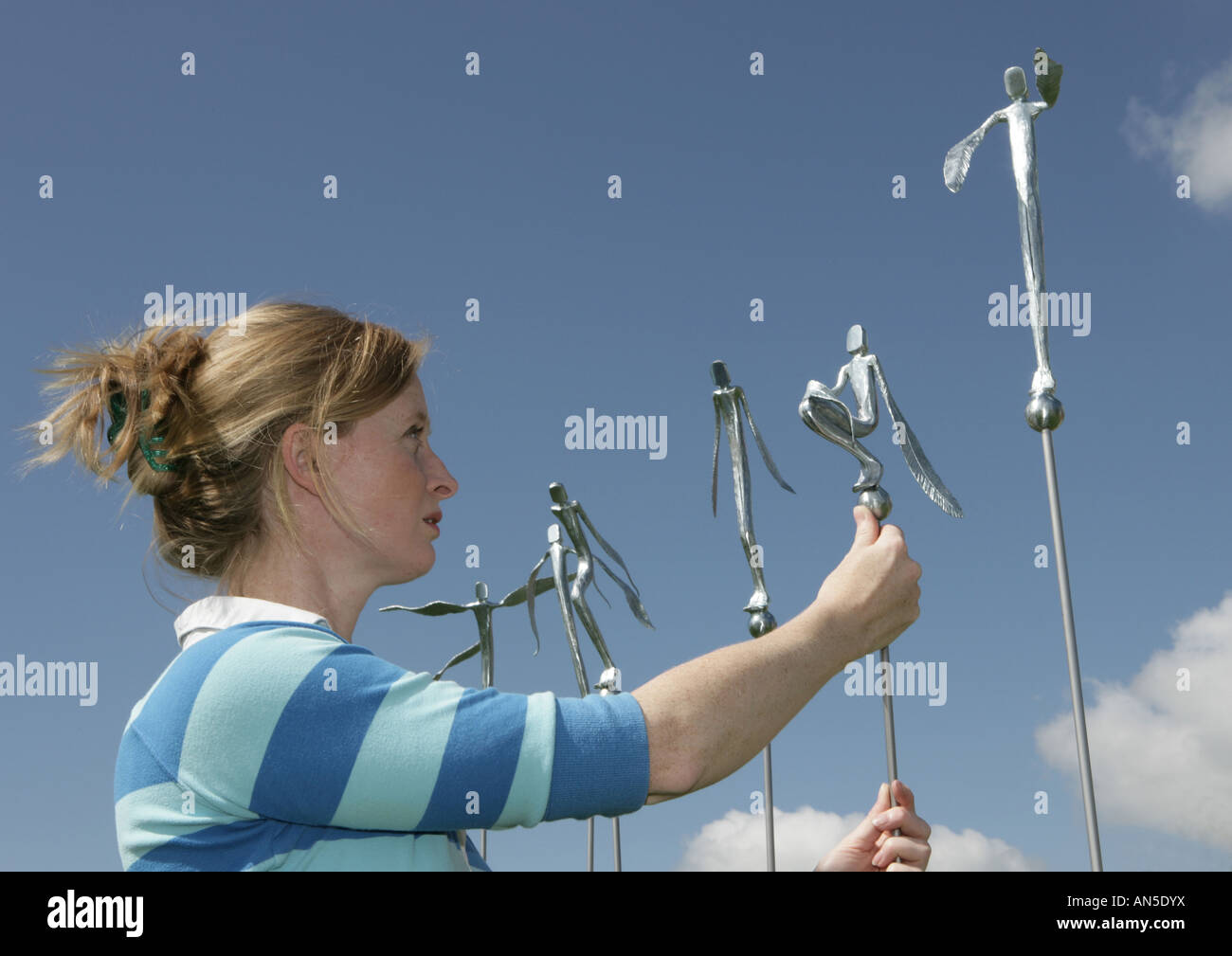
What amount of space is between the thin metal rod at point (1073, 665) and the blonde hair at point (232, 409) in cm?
140

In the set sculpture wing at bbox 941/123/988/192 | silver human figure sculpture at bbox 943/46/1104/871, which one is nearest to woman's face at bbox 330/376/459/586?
silver human figure sculpture at bbox 943/46/1104/871

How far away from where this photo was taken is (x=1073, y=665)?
2312 millimetres

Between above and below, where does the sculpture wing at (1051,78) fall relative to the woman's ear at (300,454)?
above

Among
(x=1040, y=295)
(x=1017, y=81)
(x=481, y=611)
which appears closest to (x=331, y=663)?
(x=1040, y=295)

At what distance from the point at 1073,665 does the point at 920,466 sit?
52 centimetres

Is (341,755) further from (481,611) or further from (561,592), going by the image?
(481,611)

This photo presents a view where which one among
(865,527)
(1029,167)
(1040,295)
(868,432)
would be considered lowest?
(865,527)

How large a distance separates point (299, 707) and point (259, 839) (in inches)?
8.0

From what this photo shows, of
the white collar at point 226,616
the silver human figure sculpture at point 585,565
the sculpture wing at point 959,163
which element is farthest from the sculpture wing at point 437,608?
the white collar at point 226,616

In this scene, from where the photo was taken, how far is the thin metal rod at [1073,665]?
89.0 inches

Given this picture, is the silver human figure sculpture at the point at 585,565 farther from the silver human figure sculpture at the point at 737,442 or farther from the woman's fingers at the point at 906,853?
the woman's fingers at the point at 906,853

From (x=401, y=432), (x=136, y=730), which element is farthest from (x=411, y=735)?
(x=401, y=432)

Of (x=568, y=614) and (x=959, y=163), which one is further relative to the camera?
(x=568, y=614)
